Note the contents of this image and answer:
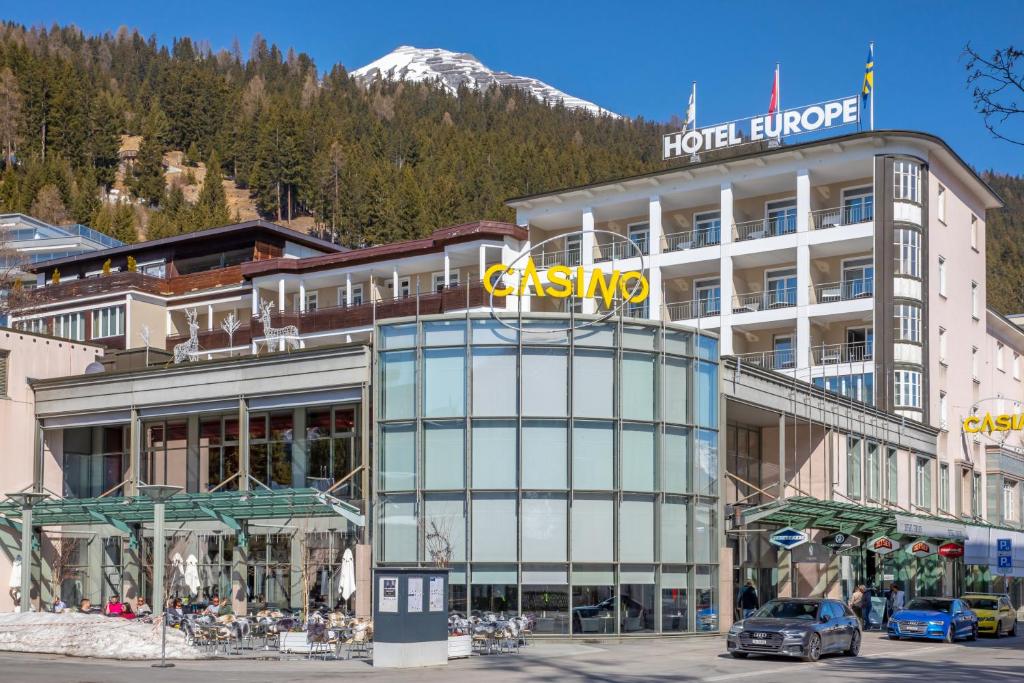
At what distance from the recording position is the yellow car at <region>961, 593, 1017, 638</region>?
43.5 metres

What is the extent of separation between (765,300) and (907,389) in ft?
27.6

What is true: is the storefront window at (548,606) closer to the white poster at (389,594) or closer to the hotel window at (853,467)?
the white poster at (389,594)

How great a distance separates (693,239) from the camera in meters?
69.1

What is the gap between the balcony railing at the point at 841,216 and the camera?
6406 centimetres

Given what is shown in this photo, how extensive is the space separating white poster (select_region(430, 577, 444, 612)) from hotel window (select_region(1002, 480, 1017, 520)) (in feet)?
165

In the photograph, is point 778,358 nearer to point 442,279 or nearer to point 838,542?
point 838,542

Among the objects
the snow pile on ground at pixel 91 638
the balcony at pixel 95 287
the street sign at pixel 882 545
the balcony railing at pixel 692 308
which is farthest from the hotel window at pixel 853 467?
the balcony at pixel 95 287

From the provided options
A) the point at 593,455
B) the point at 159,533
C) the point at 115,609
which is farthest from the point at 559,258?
the point at 159,533

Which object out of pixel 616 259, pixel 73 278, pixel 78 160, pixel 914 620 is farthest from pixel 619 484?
pixel 78 160

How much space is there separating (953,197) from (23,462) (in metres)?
46.4

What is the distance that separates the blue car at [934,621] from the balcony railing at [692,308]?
28825mm

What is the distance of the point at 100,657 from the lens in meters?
31.4

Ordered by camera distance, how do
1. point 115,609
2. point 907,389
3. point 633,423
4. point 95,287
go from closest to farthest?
1. point 633,423
2. point 115,609
3. point 907,389
4. point 95,287

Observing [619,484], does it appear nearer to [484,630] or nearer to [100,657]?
[484,630]
